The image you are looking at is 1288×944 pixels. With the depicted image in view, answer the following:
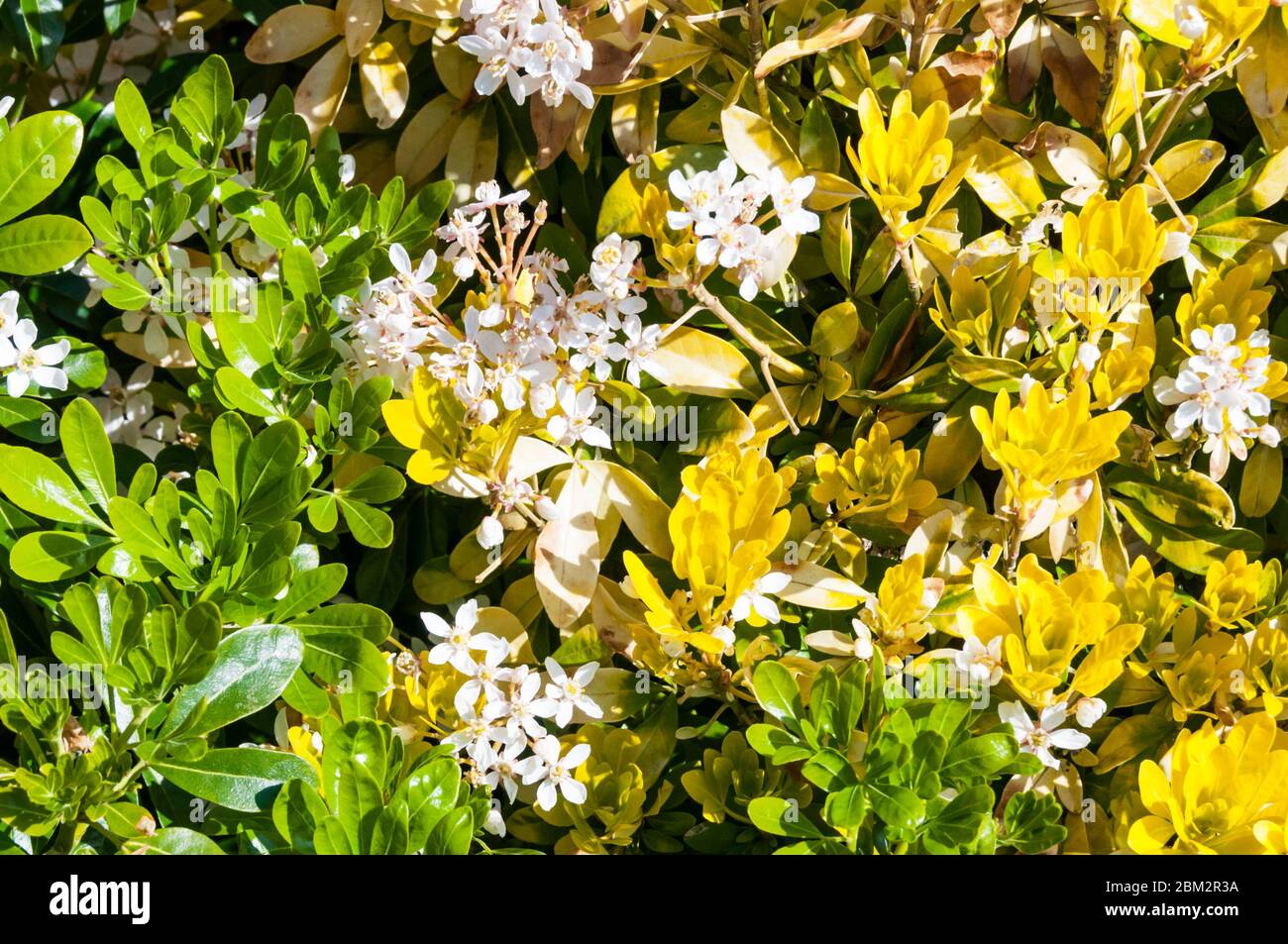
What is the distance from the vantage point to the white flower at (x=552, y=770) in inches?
37.3

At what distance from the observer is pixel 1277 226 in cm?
109

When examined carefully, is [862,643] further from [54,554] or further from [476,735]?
[54,554]

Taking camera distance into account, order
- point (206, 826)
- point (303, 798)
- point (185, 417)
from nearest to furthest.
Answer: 1. point (303, 798)
2. point (206, 826)
3. point (185, 417)

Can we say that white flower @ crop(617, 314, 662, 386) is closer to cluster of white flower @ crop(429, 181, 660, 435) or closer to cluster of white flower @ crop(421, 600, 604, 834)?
cluster of white flower @ crop(429, 181, 660, 435)

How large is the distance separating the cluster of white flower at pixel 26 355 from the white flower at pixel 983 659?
0.78 meters

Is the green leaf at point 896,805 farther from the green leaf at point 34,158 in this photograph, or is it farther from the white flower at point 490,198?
the green leaf at point 34,158

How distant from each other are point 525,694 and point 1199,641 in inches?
23.3

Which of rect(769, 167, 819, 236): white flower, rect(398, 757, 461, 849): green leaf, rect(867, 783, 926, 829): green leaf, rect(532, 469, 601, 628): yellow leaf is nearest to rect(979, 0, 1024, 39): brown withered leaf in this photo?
rect(769, 167, 819, 236): white flower

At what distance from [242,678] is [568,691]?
0.88 feet

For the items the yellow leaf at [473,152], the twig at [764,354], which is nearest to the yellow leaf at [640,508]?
the twig at [764,354]

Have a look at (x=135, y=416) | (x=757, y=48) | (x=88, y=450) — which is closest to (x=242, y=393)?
(x=88, y=450)
